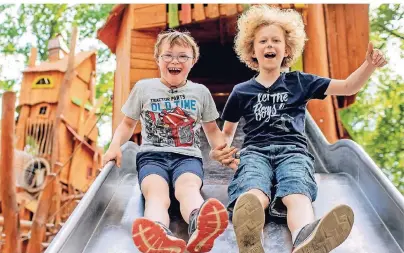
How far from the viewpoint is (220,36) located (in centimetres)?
502

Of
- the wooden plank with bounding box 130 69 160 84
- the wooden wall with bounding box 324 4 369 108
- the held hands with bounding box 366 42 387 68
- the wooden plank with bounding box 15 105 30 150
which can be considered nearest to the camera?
the held hands with bounding box 366 42 387 68

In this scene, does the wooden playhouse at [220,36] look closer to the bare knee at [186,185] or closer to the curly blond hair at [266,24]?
the curly blond hair at [266,24]

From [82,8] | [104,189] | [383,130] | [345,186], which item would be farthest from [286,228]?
[82,8]

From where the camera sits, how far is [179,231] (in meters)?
1.84

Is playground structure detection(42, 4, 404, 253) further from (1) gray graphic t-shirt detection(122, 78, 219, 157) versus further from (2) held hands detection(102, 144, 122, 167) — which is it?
(1) gray graphic t-shirt detection(122, 78, 219, 157)

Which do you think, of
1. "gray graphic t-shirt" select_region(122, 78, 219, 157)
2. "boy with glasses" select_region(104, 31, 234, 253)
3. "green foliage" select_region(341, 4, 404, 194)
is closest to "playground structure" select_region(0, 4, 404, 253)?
"boy with glasses" select_region(104, 31, 234, 253)

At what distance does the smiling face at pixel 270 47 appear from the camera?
→ 2.21m

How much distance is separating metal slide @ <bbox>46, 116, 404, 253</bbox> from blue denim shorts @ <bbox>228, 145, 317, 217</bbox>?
11 cm

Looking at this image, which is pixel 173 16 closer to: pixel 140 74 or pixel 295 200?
pixel 140 74

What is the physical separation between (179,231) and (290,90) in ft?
2.46

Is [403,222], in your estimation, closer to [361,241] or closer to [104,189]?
[361,241]

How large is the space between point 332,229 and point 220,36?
378 cm

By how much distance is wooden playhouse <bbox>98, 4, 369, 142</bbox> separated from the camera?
422 centimetres

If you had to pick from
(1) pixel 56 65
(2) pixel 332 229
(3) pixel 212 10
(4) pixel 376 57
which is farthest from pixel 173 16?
(1) pixel 56 65
